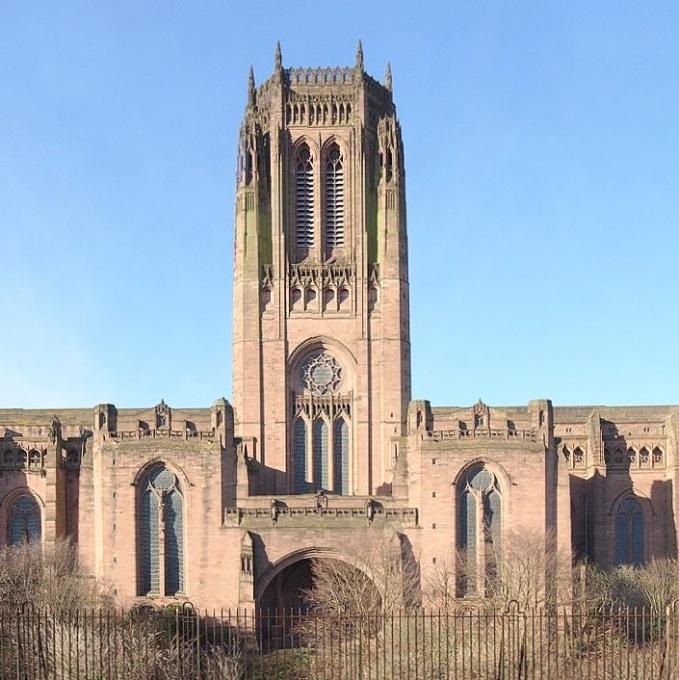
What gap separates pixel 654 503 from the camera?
63875 mm

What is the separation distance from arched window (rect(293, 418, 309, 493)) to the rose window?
2296 mm

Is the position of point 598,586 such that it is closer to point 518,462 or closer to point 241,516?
point 518,462

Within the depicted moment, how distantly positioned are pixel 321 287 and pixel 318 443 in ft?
32.3

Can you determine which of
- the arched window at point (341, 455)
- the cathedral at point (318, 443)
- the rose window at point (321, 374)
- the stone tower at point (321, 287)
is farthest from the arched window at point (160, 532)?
the rose window at point (321, 374)

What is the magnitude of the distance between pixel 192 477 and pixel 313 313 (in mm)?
15993

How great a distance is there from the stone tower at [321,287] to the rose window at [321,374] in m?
0.07

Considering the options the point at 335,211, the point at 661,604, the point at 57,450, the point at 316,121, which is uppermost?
the point at 316,121

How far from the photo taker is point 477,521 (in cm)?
5141

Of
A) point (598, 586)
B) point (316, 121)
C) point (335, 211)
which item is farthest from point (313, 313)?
point (598, 586)

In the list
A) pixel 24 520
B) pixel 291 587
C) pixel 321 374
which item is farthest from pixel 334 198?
pixel 24 520

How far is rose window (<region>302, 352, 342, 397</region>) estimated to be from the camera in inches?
2500

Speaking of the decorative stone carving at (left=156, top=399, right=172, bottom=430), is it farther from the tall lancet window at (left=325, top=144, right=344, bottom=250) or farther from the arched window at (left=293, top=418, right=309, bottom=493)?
the tall lancet window at (left=325, top=144, right=344, bottom=250)

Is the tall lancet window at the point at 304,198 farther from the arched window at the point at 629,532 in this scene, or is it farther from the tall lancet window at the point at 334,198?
the arched window at the point at 629,532

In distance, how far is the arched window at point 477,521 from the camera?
50812 millimetres
